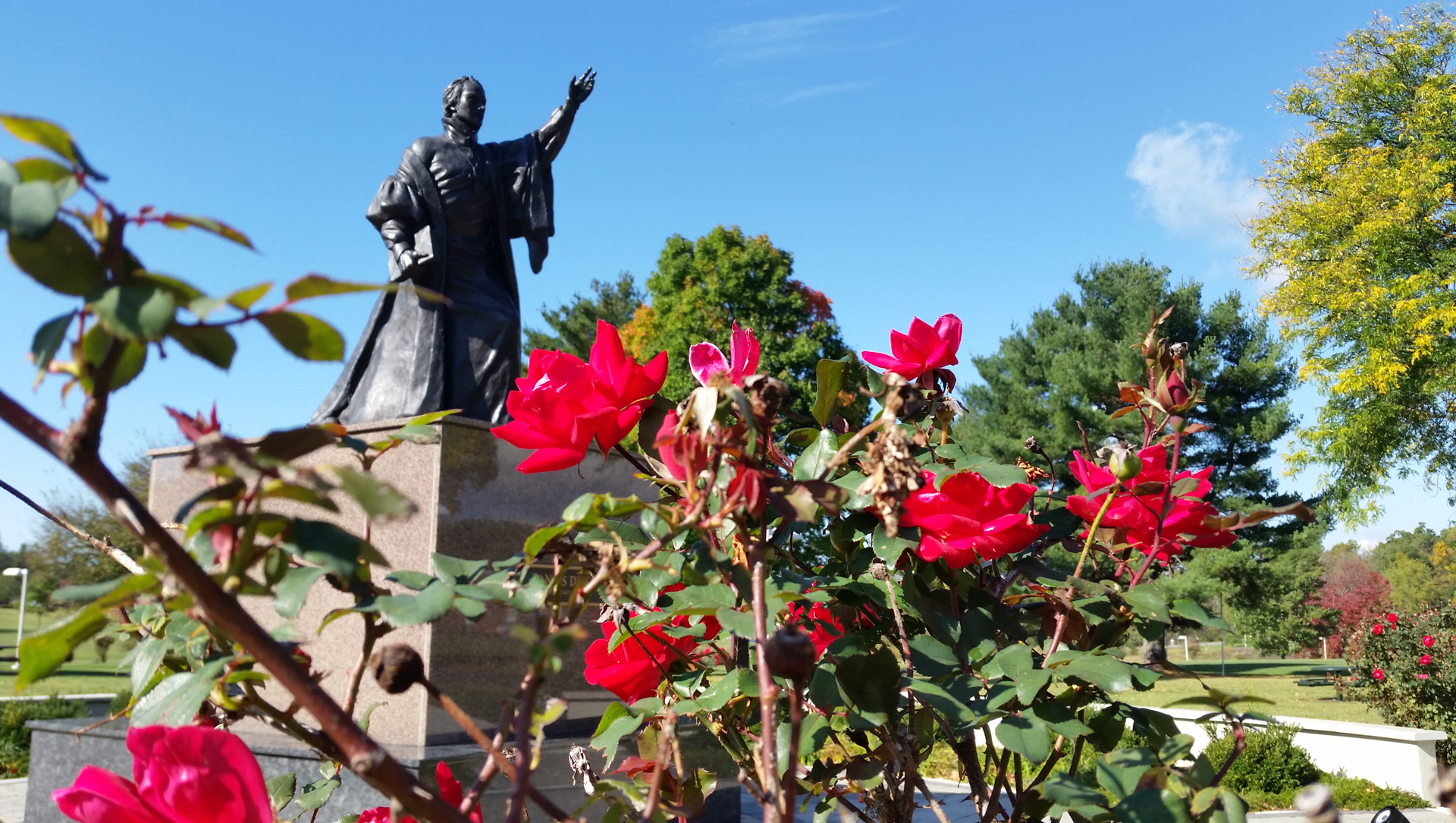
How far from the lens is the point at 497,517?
391 cm

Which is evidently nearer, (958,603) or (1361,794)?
(958,603)

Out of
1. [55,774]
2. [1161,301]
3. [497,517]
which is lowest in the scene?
[55,774]

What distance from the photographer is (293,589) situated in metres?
0.45

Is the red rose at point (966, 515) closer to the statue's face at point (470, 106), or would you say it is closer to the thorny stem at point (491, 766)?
the thorny stem at point (491, 766)

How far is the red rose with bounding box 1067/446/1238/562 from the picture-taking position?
85cm

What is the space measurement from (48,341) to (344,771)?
328 centimetres

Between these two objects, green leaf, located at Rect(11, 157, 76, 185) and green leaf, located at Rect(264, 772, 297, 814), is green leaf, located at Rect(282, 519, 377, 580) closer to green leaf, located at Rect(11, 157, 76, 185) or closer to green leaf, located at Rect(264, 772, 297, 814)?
green leaf, located at Rect(11, 157, 76, 185)

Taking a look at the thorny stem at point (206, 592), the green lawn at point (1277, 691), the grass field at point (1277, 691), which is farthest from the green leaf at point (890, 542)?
the grass field at point (1277, 691)

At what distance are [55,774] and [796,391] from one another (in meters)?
14.5

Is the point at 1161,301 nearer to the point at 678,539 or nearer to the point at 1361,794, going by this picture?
the point at 1361,794

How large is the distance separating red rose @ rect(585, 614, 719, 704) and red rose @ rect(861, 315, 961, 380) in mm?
309

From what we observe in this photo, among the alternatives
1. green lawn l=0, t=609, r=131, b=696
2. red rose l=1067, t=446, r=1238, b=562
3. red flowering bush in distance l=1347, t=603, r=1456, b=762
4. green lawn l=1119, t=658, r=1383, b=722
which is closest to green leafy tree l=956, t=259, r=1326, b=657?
green lawn l=1119, t=658, r=1383, b=722

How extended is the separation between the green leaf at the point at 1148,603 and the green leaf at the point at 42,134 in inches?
30.9

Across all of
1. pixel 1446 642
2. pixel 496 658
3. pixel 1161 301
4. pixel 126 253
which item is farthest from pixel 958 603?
pixel 1161 301
